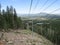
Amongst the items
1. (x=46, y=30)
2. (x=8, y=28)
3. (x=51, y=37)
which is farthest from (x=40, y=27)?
(x=8, y=28)

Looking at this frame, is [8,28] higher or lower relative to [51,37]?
higher

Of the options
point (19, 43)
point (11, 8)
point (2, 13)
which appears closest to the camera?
point (19, 43)

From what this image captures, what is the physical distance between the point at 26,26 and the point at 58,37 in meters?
4.64

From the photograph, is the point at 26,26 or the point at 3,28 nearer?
the point at 3,28

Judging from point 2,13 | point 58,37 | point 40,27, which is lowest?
point 58,37

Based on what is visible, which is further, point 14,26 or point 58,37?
point 58,37

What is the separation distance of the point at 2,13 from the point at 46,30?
6.36m

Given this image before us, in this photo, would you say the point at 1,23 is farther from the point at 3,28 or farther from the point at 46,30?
the point at 46,30

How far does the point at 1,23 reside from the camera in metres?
13.6

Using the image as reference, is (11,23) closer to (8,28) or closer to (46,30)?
(8,28)

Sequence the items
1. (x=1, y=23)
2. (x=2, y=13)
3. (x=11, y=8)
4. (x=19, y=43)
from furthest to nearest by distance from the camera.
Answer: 1. (x=11, y=8)
2. (x=2, y=13)
3. (x=1, y=23)
4. (x=19, y=43)

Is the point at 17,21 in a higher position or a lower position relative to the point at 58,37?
higher

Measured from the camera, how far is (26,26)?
16203mm

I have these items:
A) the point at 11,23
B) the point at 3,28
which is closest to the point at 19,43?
the point at 3,28
